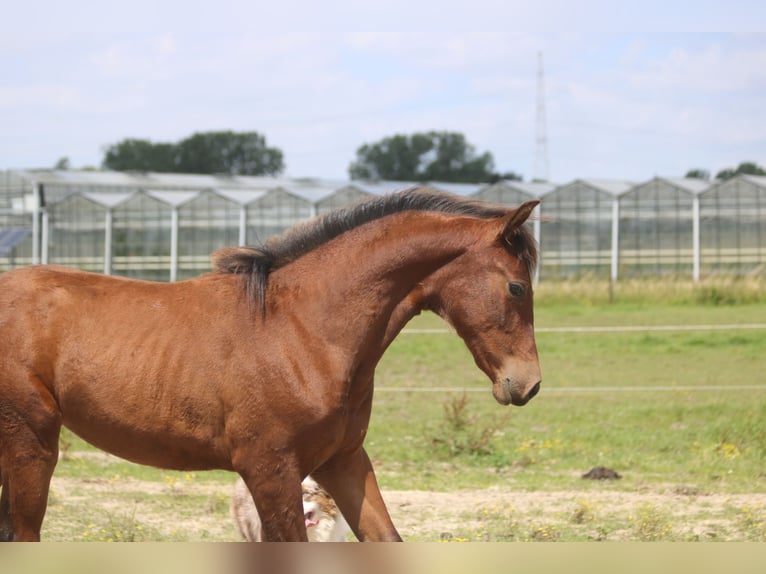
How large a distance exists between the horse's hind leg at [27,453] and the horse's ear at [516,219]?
6.03ft

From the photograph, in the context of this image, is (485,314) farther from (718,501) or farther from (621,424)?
(621,424)

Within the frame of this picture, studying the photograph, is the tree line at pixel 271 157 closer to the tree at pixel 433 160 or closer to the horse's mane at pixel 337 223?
the tree at pixel 433 160

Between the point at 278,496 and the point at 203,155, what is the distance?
86306mm

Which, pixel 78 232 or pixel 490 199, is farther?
pixel 78 232

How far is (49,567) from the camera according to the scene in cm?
97

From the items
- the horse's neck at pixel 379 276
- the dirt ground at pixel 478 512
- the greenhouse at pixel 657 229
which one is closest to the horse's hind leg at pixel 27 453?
the horse's neck at pixel 379 276

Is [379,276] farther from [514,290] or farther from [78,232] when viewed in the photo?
[78,232]

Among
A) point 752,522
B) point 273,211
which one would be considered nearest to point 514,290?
point 752,522

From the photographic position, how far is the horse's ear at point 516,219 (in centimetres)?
355

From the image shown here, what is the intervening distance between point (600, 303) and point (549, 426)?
1162 cm

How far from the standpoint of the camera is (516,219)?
3.61 meters

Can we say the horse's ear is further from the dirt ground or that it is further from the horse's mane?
the dirt ground

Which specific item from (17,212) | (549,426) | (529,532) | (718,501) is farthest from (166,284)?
(17,212)

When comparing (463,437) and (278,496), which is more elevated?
(278,496)
